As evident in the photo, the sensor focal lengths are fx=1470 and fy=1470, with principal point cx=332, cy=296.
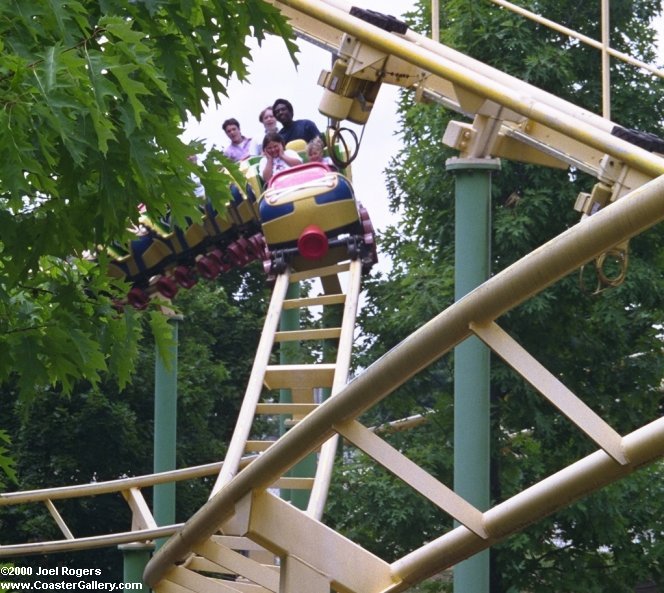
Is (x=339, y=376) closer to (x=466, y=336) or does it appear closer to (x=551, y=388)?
(x=466, y=336)

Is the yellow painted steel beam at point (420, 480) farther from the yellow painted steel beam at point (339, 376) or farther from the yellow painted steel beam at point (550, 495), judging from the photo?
the yellow painted steel beam at point (339, 376)

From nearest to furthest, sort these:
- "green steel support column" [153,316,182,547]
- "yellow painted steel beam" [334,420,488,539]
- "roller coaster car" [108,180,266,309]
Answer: "yellow painted steel beam" [334,420,488,539]
"roller coaster car" [108,180,266,309]
"green steel support column" [153,316,182,547]

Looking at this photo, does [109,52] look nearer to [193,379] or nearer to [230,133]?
[230,133]

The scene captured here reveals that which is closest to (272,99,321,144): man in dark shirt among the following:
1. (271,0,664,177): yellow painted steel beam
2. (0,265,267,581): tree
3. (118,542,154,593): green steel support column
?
(271,0,664,177): yellow painted steel beam

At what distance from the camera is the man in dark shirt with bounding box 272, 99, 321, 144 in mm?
11055

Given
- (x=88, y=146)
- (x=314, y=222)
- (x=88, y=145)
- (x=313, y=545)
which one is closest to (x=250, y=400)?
(x=314, y=222)

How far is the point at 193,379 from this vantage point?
2169 cm

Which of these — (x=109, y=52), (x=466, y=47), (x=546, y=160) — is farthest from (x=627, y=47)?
(x=109, y=52)

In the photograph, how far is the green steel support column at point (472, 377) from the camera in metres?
7.53

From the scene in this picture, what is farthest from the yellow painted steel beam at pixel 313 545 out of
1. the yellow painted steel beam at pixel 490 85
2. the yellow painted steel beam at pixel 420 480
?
the yellow painted steel beam at pixel 490 85

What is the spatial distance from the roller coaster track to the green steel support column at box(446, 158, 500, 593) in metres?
0.18

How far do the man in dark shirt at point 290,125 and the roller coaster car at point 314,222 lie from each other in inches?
35.3

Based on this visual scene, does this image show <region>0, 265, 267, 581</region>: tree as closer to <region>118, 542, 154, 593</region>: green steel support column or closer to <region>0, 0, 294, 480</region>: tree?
<region>118, 542, 154, 593</region>: green steel support column

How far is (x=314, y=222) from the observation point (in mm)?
10094
